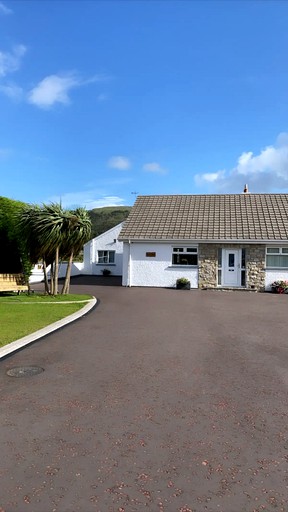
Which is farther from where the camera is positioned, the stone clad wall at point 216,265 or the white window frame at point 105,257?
the white window frame at point 105,257

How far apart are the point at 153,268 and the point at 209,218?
4.64 meters

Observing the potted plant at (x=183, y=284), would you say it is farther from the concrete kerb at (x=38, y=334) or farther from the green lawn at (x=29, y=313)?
the concrete kerb at (x=38, y=334)

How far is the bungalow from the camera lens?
2189 cm

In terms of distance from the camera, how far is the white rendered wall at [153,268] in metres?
22.8

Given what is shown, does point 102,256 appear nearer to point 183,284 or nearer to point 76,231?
point 183,284

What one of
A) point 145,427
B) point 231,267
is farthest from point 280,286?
point 145,427

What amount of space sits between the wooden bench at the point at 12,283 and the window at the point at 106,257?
597 inches

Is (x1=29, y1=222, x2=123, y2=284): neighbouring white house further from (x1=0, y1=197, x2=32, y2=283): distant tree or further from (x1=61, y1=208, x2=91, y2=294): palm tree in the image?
(x1=61, y1=208, x2=91, y2=294): palm tree

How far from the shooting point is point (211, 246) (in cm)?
2241

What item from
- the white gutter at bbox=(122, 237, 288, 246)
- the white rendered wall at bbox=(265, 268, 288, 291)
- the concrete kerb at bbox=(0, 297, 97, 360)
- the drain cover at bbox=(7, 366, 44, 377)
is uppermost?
the white gutter at bbox=(122, 237, 288, 246)

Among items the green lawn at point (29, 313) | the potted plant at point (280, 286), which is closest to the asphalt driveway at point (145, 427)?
the green lawn at point (29, 313)

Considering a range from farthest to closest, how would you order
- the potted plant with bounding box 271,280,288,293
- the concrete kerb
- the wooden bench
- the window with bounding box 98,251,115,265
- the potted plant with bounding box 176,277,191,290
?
1. the window with bounding box 98,251,115,265
2. the potted plant with bounding box 176,277,191,290
3. the potted plant with bounding box 271,280,288,293
4. the wooden bench
5. the concrete kerb

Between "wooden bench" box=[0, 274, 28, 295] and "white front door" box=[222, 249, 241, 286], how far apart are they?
10793 mm

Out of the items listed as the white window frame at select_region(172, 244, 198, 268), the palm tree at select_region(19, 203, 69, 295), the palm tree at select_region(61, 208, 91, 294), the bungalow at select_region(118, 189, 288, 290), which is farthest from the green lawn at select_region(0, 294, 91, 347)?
the white window frame at select_region(172, 244, 198, 268)
